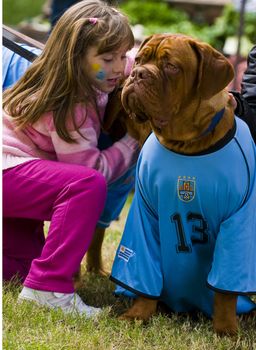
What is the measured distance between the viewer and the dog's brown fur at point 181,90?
301cm

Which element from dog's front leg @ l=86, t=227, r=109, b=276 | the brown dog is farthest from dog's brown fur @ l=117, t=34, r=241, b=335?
dog's front leg @ l=86, t=227, r=109, b=276

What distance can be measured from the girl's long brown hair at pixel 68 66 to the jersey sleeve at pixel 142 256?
45 centimetres

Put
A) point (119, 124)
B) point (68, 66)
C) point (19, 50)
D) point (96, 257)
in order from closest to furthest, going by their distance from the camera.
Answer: point (68, 66) < point (119, 124) < point (19, 50) < point (96, 257)

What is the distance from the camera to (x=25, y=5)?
41.6ft

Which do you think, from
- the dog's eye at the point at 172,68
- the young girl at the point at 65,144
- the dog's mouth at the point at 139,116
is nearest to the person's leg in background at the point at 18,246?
the young girl at the point at 65,144

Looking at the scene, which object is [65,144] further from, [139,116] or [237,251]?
[237,251]

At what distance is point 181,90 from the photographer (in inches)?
120

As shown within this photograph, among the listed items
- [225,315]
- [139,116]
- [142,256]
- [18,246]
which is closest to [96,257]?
[18,246]

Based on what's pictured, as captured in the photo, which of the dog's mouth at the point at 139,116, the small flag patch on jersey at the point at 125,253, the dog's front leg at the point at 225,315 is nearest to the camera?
the dog's mouth at the point at 139,116

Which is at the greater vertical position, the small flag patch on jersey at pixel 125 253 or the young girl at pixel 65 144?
the young girl at pixel 65 144

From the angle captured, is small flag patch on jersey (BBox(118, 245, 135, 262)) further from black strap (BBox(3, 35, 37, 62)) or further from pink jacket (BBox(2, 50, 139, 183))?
black strap (BBox(3, 35, 37, 62))

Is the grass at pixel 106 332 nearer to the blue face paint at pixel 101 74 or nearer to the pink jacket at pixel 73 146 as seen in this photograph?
the pink jacket at pixel 73 146

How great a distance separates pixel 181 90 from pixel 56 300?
106 cm

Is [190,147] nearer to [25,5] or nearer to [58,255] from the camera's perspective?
[58,255]
